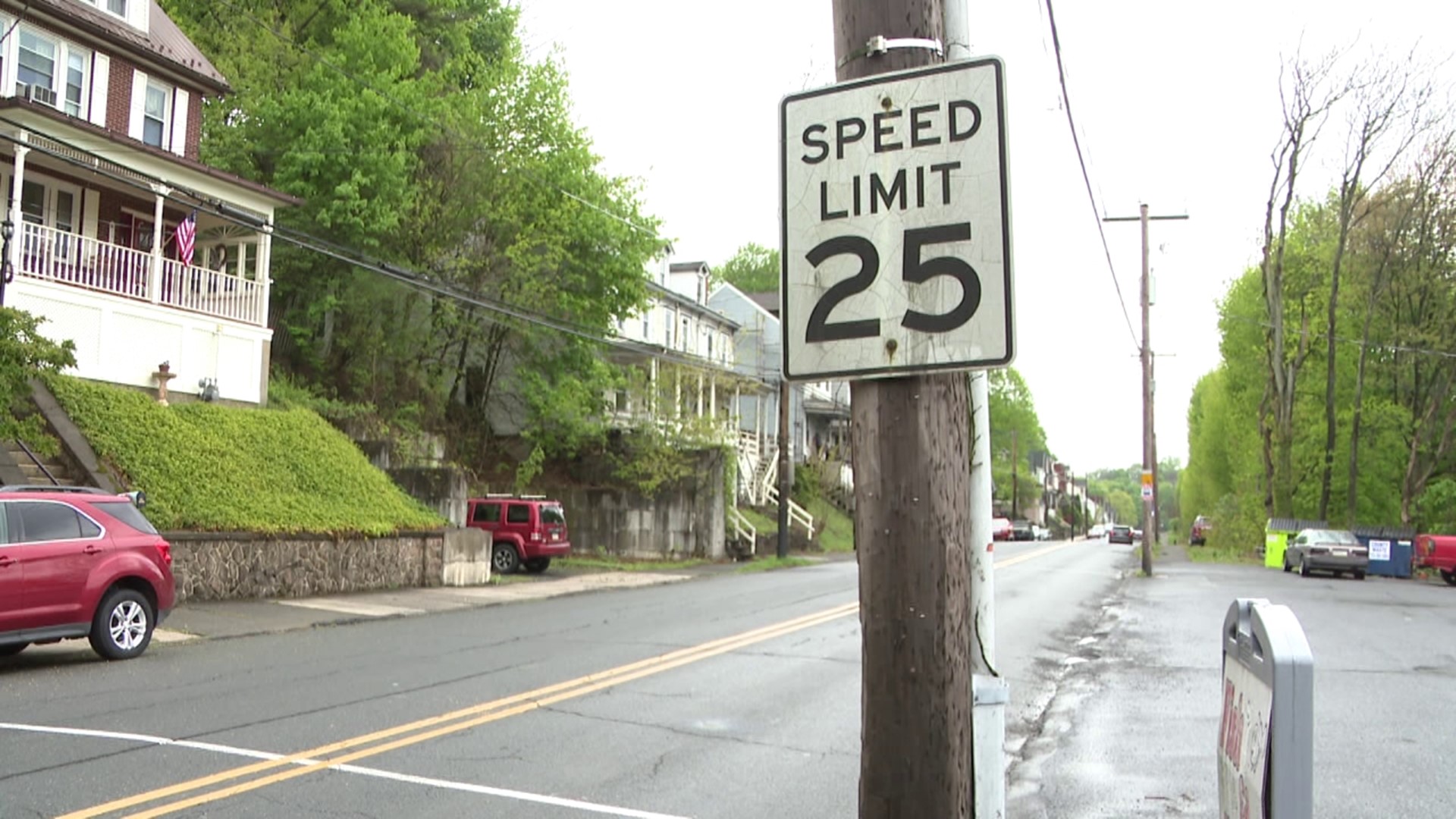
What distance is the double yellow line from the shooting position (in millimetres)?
6133

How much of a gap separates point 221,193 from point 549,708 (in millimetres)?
18989

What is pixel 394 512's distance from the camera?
20.8 metres

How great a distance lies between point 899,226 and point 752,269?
8163 cm

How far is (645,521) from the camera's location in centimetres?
3344

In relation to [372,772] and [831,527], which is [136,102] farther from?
[831,527]

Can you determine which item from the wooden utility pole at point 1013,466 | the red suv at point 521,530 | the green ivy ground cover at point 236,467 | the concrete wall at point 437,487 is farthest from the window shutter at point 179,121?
the wooden utility pole at point 1013,466

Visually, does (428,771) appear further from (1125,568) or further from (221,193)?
(1125,568)

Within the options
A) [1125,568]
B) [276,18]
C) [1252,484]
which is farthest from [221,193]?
[1252,484]

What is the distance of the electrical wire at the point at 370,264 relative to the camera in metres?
17.6

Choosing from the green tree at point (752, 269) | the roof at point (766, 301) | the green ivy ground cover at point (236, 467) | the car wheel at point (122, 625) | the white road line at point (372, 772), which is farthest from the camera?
the green tree at point (752, 269)

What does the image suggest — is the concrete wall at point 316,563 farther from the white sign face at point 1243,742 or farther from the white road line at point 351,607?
the white sign face at point 1243,742

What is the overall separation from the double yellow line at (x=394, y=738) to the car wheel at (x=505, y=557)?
44.0 ft

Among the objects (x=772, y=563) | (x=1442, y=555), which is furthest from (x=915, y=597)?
(x=1442, y=555)

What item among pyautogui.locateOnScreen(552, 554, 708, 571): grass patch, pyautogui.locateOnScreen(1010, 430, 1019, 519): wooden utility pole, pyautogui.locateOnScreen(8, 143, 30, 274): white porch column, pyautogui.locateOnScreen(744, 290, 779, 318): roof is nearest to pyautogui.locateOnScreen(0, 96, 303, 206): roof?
pyautogui.locateOnScreen(8, 143, 30, 274): white porch column
